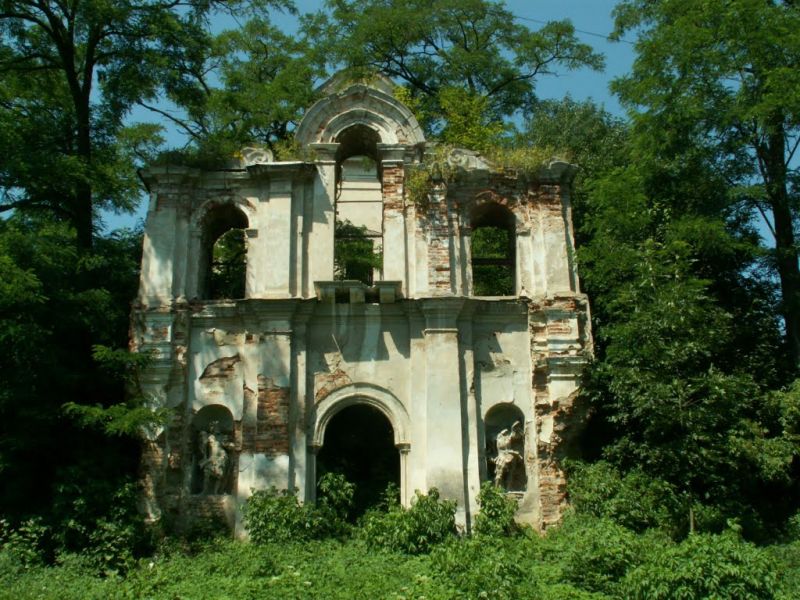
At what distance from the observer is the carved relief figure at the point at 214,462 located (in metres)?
12.6

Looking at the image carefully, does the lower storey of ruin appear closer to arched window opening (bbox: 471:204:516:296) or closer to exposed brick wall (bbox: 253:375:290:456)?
exposed brick wall (bbox: 253:375:290:456)

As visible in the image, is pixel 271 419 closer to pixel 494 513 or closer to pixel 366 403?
pixel 366 403

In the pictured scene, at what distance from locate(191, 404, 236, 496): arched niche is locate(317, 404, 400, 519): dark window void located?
150 centimetres

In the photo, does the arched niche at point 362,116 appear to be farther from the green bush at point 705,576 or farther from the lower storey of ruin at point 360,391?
the green bush at point 705,576

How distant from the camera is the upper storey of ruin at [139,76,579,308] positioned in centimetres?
1327

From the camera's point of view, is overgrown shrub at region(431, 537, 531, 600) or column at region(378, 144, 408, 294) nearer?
overgrown shrub at region(431, 537, 531, 600)

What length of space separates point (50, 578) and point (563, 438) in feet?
23.9

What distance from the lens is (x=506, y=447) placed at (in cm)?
1264

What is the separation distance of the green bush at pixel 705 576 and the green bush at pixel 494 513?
2959 millimetres

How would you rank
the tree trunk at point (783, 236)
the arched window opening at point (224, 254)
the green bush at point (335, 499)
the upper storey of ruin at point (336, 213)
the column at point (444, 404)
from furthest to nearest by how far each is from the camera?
the arched window opening at point (224, 254) < the tree trunk at point (783, 236) < the upper storey of ruin at point (336, 213) < the column at point (444, 404) < the green bush at point (335, 499)

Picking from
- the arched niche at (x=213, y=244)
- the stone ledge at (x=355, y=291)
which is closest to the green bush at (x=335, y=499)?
the stone ledge at (x=355, y=291)

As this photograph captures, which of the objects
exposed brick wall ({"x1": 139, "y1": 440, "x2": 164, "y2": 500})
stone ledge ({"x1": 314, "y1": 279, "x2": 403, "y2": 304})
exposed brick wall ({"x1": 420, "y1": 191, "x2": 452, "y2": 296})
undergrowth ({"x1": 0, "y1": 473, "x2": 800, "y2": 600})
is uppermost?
exposed brick wall ({"x1": 420, "y1": 191, "x2": 452, "y2": 296})

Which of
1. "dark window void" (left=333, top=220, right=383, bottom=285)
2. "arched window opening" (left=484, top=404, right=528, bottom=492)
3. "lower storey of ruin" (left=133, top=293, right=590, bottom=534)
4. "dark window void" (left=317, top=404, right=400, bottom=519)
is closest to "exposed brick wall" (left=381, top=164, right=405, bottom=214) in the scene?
"lower storey of ruin" (left=133, top=293, right=590, bottom=534)

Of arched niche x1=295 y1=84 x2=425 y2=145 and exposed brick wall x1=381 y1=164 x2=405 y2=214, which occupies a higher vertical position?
arched niche x1=295 y1=84 x2=425 y2=145
